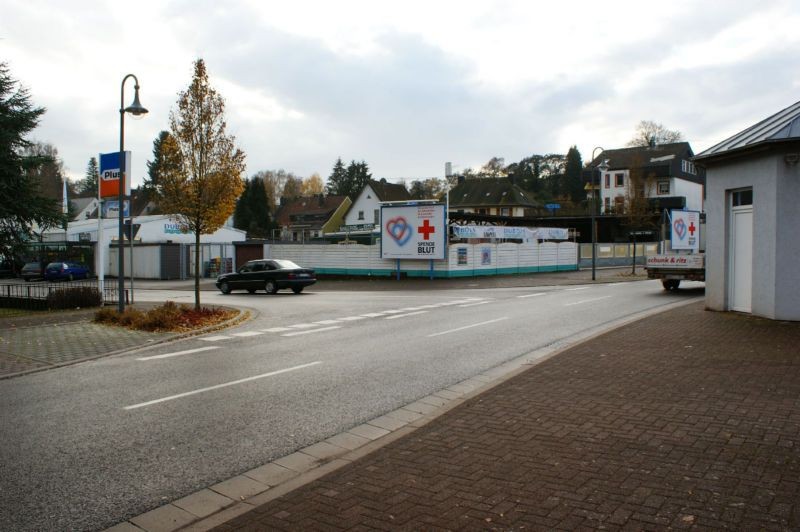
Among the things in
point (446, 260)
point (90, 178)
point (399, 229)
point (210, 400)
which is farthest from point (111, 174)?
point (90, 178)

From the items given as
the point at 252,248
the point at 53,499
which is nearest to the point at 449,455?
the point at 53,499

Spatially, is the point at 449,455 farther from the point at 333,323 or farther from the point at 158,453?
the point at 333,323

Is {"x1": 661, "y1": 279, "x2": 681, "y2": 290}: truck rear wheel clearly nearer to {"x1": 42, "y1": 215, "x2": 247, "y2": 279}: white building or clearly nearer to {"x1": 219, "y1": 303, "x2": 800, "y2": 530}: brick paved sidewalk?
{"x1": 219, "y1": 303, "x2": 800, "y2": 530}: brick paved sidewalk

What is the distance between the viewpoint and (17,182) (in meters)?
24.3

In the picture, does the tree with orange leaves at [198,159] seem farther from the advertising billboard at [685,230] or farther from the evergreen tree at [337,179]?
the evergreen tree at [337,179]

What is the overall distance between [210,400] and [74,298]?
1512 centimetres

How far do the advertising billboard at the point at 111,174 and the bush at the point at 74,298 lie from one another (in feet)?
13.9

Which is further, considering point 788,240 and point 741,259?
point 741,259

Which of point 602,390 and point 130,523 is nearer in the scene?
point 130,523

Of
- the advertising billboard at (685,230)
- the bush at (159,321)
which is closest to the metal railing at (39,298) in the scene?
the bush at (159,321)

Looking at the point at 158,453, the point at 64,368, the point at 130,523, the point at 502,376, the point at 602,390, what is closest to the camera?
the point at 130,523

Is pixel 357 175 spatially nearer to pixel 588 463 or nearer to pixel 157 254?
pixel 157 254

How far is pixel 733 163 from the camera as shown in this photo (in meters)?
13.6

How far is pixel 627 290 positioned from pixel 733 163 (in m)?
11.4
